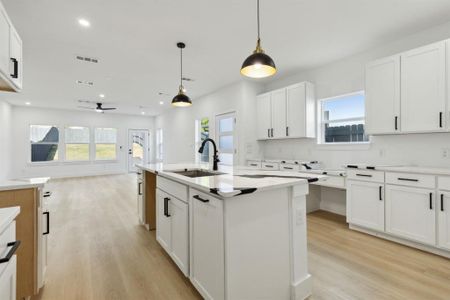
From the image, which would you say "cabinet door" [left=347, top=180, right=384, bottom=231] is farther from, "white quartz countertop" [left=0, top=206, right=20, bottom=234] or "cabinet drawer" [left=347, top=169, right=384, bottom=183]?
"white quartz countertop" [left=0, top=206, right=20, bottom=234]

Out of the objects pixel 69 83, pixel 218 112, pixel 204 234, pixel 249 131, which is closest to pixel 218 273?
pixel 204 234

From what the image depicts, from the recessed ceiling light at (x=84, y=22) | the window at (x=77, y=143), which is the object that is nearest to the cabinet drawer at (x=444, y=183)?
the recessed ceiling light at (x=84, y=22)

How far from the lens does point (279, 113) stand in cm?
477

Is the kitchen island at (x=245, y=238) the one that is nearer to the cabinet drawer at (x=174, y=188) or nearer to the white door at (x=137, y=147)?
the cabinet drawer at (x=174, y=188)

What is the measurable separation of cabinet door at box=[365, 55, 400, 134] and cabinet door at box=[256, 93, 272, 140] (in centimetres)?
204

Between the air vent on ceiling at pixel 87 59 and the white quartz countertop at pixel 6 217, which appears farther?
the air vent on ceiling at pixel 87 59

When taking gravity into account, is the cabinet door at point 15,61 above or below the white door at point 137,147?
above

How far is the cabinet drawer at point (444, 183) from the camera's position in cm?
238

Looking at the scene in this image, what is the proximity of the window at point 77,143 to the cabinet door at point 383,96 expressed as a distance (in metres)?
9.99

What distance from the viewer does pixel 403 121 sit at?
297 cm

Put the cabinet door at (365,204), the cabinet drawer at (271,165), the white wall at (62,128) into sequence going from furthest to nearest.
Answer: the white wall at (62,128) < the cabinet drawer at (271,165) < the cabinet door at (365,204)

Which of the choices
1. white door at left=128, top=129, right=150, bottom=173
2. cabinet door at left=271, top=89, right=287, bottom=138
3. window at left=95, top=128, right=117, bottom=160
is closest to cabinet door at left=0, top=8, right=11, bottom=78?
cabinet door at left=271, top=89, right=287, bottom=138

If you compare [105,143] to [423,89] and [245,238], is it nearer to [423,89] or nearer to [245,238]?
[245,238]

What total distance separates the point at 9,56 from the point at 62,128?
8.49 m
